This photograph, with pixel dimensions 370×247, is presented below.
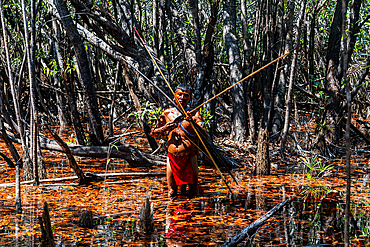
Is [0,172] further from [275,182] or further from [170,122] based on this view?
[275,182]

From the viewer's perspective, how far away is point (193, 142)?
16.5 feet

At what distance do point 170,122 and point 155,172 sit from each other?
223cm

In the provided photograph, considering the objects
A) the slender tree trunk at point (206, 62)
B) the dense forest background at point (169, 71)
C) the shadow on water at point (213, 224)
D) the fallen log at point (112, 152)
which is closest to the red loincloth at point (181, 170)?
the shadow on water at point (213, 224)

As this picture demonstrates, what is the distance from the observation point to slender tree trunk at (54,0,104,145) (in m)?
6.37

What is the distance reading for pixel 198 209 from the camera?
463 cm

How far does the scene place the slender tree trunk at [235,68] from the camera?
899cm

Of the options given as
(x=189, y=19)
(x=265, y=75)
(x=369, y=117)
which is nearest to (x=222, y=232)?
(x=265, y=75)

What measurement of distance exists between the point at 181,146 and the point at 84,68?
2682 millimetres

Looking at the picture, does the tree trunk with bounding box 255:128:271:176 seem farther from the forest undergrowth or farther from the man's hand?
the man's hand

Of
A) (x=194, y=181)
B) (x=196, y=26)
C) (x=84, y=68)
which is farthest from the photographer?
(x=196, y=26)

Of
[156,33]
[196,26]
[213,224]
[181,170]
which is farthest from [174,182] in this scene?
[156,33]

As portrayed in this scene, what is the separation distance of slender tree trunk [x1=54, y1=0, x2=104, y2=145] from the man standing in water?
213 cm

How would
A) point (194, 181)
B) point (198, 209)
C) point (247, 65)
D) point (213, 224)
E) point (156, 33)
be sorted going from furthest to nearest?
1. point (247, 65)
2. point (156, 33)
3. point (194, 181)
4. point (198, 209)
5. point (213, 224)

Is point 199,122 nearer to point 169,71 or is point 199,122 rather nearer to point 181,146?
point 181,146
